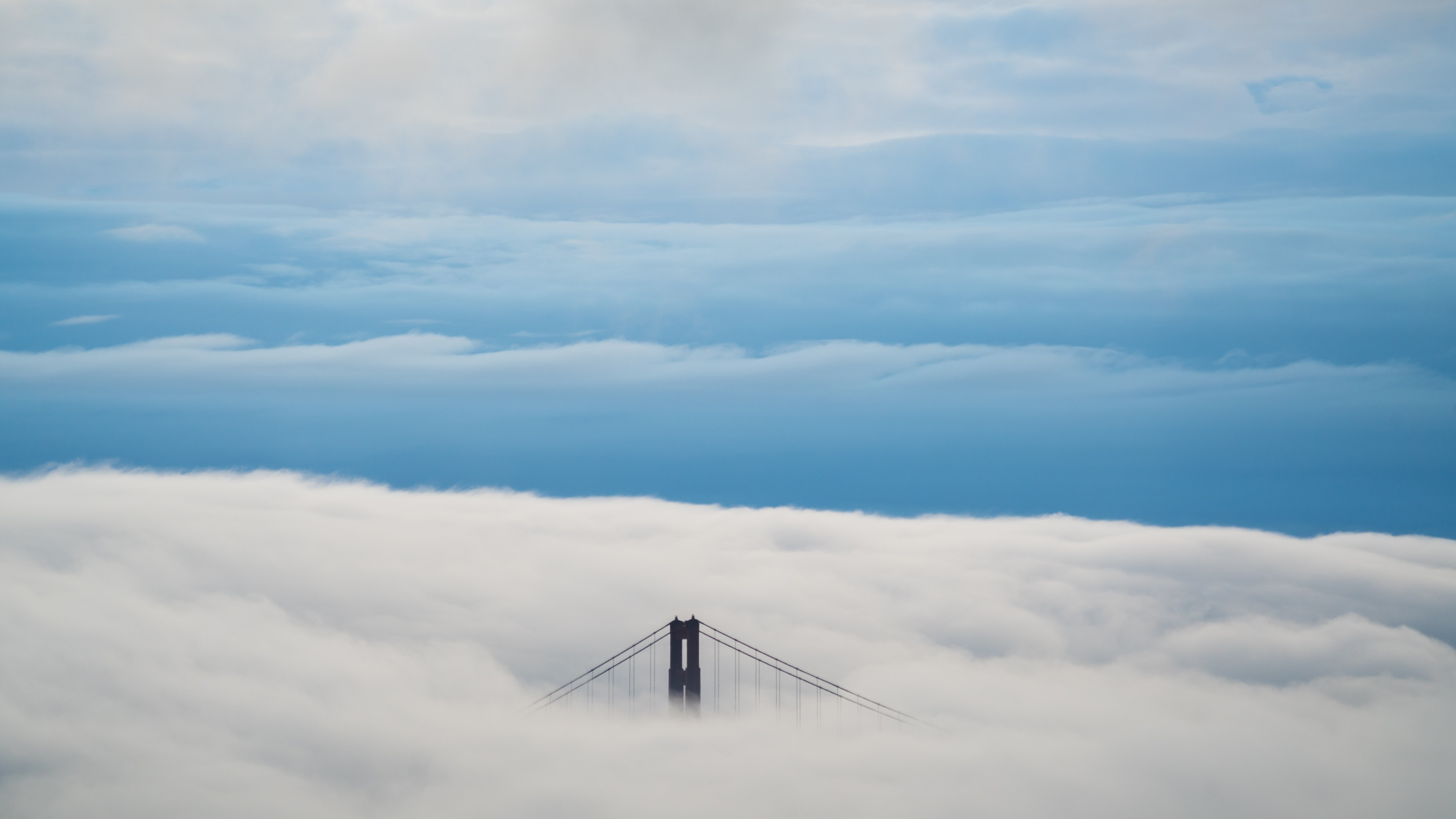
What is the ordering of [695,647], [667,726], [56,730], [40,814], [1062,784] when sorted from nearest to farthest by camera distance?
[695,647] < [667,726] < [40,814] < [1062,784] < [56,730]

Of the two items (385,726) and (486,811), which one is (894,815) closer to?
(486,811)

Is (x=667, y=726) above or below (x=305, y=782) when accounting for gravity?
above

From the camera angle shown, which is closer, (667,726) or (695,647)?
(695,647)

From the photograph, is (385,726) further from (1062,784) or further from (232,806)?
(1062,784)

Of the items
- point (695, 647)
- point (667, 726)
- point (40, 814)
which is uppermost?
point (695, 647)

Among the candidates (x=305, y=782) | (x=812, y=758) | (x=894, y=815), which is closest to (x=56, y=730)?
(x=305, y=782)

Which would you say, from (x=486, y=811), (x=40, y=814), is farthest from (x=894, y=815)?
(x=40, y=814)

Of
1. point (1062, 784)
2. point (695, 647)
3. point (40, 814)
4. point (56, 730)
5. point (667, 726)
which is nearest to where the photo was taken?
point (695, 647)
